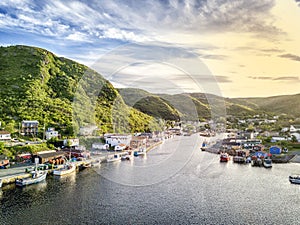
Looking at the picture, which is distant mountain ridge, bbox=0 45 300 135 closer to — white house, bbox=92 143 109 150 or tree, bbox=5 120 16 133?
tree, bbox=5 120 16 133

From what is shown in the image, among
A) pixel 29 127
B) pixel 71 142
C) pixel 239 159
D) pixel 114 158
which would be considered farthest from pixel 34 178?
pixel 239 159

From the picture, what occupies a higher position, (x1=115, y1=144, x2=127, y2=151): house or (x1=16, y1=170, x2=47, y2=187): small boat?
(x1=115, y1=144, x2=127, y2=151): house

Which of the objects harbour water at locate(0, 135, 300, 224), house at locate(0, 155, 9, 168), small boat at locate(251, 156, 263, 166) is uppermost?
house at locate(0, 155, 9, 168)

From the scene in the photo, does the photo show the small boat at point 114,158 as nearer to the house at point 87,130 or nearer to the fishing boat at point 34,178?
the house at point 87,130

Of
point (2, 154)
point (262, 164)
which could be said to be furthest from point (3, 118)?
point (262, 164)

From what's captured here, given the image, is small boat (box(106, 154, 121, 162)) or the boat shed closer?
the boat shed

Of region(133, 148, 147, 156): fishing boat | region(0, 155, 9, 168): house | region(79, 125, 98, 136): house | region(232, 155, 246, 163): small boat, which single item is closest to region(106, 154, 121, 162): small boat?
region(133, 148, 147, 156): fishing boat

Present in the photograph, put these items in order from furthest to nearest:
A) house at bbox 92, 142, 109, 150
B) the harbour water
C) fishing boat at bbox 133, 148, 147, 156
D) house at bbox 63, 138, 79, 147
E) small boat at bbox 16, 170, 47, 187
Answer: 1. house at bbox 92, 142, 109, 150
2. fishing boat at bbox 133, 148, 147, 156
3. house at bbox 63, 138, 79, 147
4. small boat at bbox 16, 170, 47, 187
5. the harbour water
